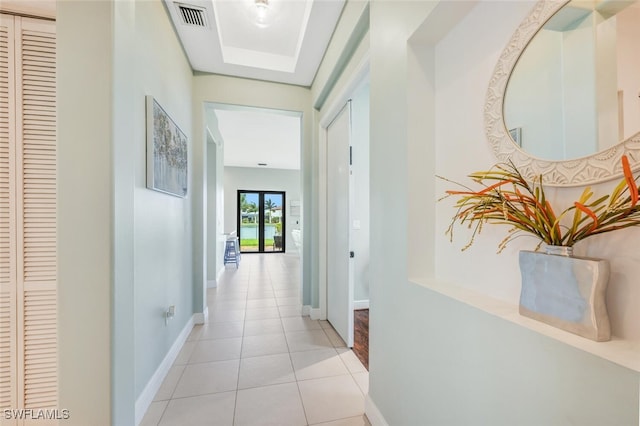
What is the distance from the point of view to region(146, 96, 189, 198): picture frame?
1.70 m

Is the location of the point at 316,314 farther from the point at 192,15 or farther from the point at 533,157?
the point at 192,15

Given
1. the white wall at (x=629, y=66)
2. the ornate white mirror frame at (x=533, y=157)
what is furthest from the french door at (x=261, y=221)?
the white wall at (x=629, y=66)

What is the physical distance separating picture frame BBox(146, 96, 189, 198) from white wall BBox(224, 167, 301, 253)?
230 inches

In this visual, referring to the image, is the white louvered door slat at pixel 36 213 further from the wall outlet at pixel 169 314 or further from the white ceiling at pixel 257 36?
the white ceiling at pixel 257 36

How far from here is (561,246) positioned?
67 cm

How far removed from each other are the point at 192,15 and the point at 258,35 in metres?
0.65

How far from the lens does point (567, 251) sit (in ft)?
2.17

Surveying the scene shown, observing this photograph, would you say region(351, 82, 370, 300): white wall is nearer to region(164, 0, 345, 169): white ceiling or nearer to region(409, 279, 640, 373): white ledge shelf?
region(164, 0, 345, 169): white ceiling

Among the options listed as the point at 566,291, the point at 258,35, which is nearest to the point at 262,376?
the point at 566,291

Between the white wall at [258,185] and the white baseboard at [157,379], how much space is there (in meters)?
5.90

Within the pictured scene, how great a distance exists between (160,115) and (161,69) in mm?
425

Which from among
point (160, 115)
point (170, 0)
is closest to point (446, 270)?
point (160, 115)

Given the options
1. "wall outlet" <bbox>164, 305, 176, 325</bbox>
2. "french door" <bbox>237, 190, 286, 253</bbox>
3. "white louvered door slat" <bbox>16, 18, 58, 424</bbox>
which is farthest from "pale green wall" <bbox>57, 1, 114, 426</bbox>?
"french door" <bbox>237, 190, 286, 253</bbox>

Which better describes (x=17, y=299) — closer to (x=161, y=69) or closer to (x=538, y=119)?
(x=161, y=69)
